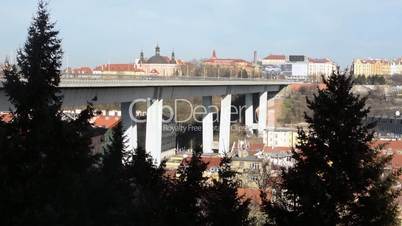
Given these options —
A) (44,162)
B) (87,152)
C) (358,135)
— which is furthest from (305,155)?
(44,162)

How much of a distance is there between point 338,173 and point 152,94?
109ft

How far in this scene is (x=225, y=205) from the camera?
10.7 metres

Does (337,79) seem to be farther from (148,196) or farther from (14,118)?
(14,118)

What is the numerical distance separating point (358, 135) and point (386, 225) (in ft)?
4.62

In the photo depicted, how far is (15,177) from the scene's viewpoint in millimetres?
7859

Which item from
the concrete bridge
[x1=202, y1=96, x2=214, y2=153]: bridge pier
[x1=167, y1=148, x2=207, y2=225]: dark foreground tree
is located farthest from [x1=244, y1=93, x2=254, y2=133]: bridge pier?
[x1=167, y1=148, x2=207, y2=225]: dark foreground tree

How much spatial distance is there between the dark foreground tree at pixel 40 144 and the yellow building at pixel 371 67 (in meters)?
130

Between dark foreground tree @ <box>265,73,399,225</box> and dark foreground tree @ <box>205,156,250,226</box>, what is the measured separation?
1.39 meters

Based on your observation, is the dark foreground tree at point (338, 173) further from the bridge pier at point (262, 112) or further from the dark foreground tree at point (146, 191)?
the bridge pier at point (262, 112)

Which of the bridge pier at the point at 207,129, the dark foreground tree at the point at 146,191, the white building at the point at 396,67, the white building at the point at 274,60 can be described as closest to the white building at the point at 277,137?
the bridge pier at the point at 207,129

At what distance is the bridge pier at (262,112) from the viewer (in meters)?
67.3

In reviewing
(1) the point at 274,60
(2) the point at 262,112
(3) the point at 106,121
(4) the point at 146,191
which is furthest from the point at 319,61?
(4) the point at 146,191

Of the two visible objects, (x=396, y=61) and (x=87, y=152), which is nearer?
(x=87, y=152)

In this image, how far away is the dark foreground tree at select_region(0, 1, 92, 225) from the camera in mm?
7582
